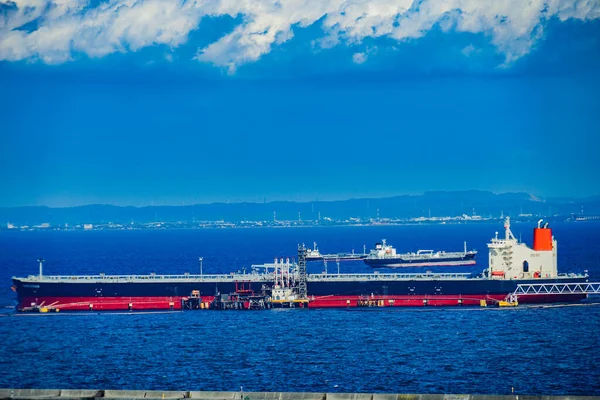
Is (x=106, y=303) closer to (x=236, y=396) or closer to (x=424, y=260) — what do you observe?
(x=236, y=396)

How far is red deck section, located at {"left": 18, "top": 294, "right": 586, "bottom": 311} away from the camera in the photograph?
8938 centimetres

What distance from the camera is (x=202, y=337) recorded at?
7331 cm

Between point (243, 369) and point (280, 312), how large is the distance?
26.9 metres

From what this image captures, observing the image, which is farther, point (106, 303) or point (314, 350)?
point (106, 303)

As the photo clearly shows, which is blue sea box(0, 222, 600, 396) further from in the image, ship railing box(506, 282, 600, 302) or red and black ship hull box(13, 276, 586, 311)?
ship railing box(506, 282, 600, 302)

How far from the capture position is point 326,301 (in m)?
91.6

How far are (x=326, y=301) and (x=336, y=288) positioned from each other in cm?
143

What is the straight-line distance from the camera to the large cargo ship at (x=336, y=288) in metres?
89.6

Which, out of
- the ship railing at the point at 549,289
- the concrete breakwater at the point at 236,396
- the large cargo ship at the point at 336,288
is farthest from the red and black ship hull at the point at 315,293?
the concrete breakwater at the point at 236,396

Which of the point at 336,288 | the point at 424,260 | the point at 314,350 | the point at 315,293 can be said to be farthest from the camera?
the point at 424,260

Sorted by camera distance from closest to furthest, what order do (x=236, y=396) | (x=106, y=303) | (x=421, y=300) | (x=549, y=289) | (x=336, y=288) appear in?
(x=236, y=396), (x=549, y=289), (x=421, y=300), (x=336, y=288), (x=106, y=303)

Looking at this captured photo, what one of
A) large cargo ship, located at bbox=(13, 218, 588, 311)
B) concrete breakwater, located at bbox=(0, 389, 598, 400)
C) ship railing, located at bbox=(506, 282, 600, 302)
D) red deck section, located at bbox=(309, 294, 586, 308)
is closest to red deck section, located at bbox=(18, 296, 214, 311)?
large cargo ship, located at bbox=(13, 218, 588, 311)

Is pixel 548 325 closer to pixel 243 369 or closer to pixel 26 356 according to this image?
pixel 243 369

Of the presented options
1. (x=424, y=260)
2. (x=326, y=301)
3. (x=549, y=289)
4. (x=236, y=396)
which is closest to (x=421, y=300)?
(x=326, y=301)
